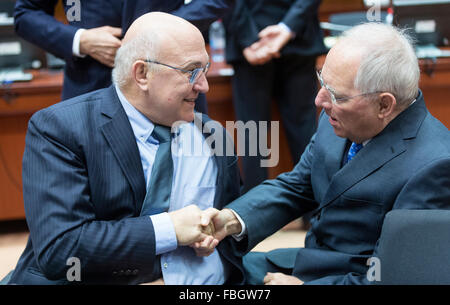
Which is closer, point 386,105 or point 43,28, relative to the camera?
point 386,105

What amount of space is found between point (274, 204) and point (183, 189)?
11.8 inches

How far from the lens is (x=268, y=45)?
9.81 feet

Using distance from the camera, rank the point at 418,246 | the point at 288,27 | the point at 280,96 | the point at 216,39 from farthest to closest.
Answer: the point at 216,39 < the point at 280,96 < the point at 288,27 < the point at 418,246

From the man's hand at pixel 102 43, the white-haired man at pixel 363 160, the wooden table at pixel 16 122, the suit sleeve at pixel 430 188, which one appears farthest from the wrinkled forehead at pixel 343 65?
the wooden table at pixel 16 122

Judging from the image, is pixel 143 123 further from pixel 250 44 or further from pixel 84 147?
pixel 250 44

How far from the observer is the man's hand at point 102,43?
209cm

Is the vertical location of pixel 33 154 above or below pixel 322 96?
below

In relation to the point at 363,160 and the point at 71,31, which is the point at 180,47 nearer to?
the point at 363,160

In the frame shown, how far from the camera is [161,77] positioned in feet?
5.41

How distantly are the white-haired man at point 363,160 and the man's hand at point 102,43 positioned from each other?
2.38 ft

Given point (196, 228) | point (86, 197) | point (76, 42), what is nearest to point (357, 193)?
point (196, 228)

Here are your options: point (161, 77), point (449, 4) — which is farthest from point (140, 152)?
point (449, 4)

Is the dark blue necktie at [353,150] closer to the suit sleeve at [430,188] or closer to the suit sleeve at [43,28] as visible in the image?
the suit sleeve at [430,188]
